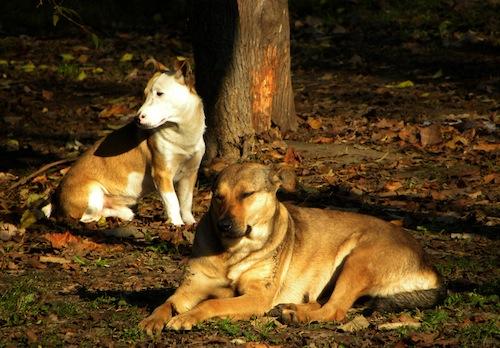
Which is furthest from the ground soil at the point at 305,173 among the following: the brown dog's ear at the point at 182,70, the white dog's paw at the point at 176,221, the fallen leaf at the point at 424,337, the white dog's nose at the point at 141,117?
the brown dog's ear at the point at 182,70

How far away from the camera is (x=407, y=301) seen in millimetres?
6582

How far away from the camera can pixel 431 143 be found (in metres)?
11.4

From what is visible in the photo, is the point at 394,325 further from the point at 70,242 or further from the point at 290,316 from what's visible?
the point at 70,242

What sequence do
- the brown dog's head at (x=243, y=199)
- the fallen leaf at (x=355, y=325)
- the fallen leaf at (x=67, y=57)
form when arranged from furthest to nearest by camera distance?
the fallen leaf at (x=67, y=57) < the brown dog's head at (x=243, y=199) < the fallen leaf at (x=355, y=325)

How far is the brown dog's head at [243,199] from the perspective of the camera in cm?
626

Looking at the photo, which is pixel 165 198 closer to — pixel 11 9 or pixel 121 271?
pixel 121 271

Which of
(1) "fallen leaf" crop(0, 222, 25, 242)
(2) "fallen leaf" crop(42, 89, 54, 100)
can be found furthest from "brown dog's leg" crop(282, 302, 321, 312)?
(2) "fallen leaf" crop(42, 89, 54, 100)

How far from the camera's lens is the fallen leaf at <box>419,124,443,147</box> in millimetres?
11445

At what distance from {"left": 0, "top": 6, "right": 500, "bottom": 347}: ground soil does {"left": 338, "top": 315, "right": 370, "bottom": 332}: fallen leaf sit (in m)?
0.03

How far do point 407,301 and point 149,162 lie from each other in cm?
392

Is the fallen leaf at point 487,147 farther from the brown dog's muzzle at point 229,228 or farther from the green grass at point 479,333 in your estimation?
the brown dog's muzzle at point 229,228

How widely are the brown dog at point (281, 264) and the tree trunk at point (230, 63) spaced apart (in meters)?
4.08

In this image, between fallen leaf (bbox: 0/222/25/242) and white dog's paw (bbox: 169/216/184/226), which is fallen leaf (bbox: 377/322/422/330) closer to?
white dog's paw (bbox: 169/216/184/226)

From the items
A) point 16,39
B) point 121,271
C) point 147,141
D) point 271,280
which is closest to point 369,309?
point 271,280
